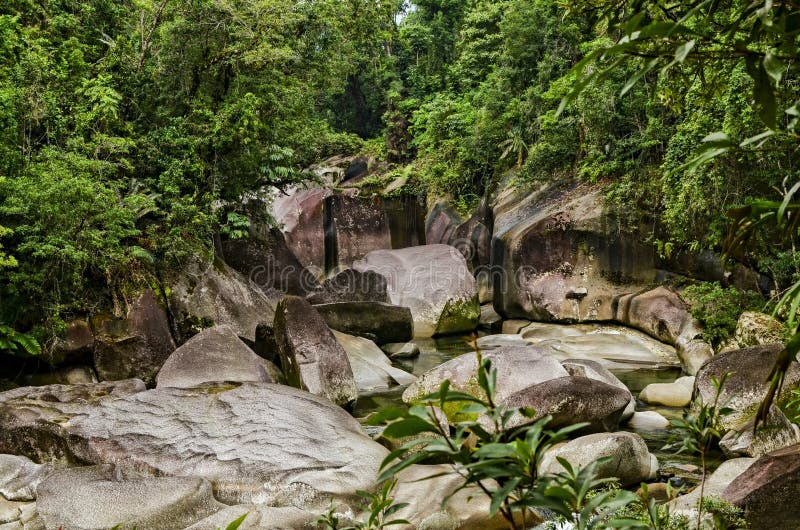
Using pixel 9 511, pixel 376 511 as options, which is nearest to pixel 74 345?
pixel 9 511

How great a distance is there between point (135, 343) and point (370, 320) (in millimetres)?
5213

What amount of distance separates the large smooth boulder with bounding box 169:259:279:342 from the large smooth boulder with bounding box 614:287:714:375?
731 cm

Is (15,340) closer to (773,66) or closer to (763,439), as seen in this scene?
(763,439)

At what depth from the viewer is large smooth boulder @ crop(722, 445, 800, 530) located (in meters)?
3.83

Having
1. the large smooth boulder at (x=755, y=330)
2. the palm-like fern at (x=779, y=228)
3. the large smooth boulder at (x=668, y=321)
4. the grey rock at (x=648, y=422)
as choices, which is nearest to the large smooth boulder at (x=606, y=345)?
the large smooth boulder at (x=668, y=321)

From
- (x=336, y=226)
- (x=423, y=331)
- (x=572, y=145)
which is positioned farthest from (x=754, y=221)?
(x=336, y=226)

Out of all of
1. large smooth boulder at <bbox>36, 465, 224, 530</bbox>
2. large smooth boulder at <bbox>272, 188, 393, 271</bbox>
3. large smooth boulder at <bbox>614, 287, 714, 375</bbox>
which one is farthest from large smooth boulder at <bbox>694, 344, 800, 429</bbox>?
large smooth boulder at <bbox>272, 188, 393, 271</bbox>

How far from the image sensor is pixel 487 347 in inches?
494

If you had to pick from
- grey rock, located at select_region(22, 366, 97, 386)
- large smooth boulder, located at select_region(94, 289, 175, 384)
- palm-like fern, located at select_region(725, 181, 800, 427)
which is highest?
palm-like fern, located at select_region(725, 181, 800, 427)

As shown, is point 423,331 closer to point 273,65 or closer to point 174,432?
point 273,65

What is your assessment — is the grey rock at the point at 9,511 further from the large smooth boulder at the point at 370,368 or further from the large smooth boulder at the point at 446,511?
the large smooth boulder at the point at 370,368

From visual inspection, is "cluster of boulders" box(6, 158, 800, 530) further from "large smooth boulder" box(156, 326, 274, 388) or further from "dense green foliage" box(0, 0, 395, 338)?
"dense green foliage" box(0, 0, 395, 338)

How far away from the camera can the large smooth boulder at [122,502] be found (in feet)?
15.4

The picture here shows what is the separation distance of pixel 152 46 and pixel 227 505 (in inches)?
407
